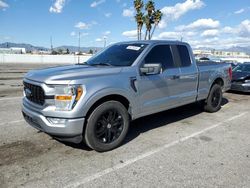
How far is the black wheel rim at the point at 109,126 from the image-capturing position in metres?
4.22

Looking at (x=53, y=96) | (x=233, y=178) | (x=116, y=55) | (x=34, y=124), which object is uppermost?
(x=116, y=55)

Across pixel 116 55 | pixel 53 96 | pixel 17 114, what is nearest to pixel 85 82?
pixel 53 96

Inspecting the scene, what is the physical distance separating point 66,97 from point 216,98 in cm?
495

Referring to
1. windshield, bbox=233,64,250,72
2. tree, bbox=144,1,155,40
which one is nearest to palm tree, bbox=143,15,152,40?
tree, bbox=144,1,155,40

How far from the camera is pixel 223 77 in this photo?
7.45 m

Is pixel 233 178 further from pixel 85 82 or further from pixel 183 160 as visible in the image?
pixel 85 82

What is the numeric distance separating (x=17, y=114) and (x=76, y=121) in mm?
3507

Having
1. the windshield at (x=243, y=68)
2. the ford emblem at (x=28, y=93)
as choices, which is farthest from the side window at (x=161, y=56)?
the windshield at (x=243, y=68)

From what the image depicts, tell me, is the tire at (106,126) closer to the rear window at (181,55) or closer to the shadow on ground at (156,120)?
the shadow on ground at (156,120)

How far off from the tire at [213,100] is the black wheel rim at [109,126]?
11.4 ft

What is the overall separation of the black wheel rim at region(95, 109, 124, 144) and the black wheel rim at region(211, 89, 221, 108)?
370cm

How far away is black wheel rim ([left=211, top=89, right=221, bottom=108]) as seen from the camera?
7.20 meters

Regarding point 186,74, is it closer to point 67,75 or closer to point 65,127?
point 67,75

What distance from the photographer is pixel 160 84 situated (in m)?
5.10
